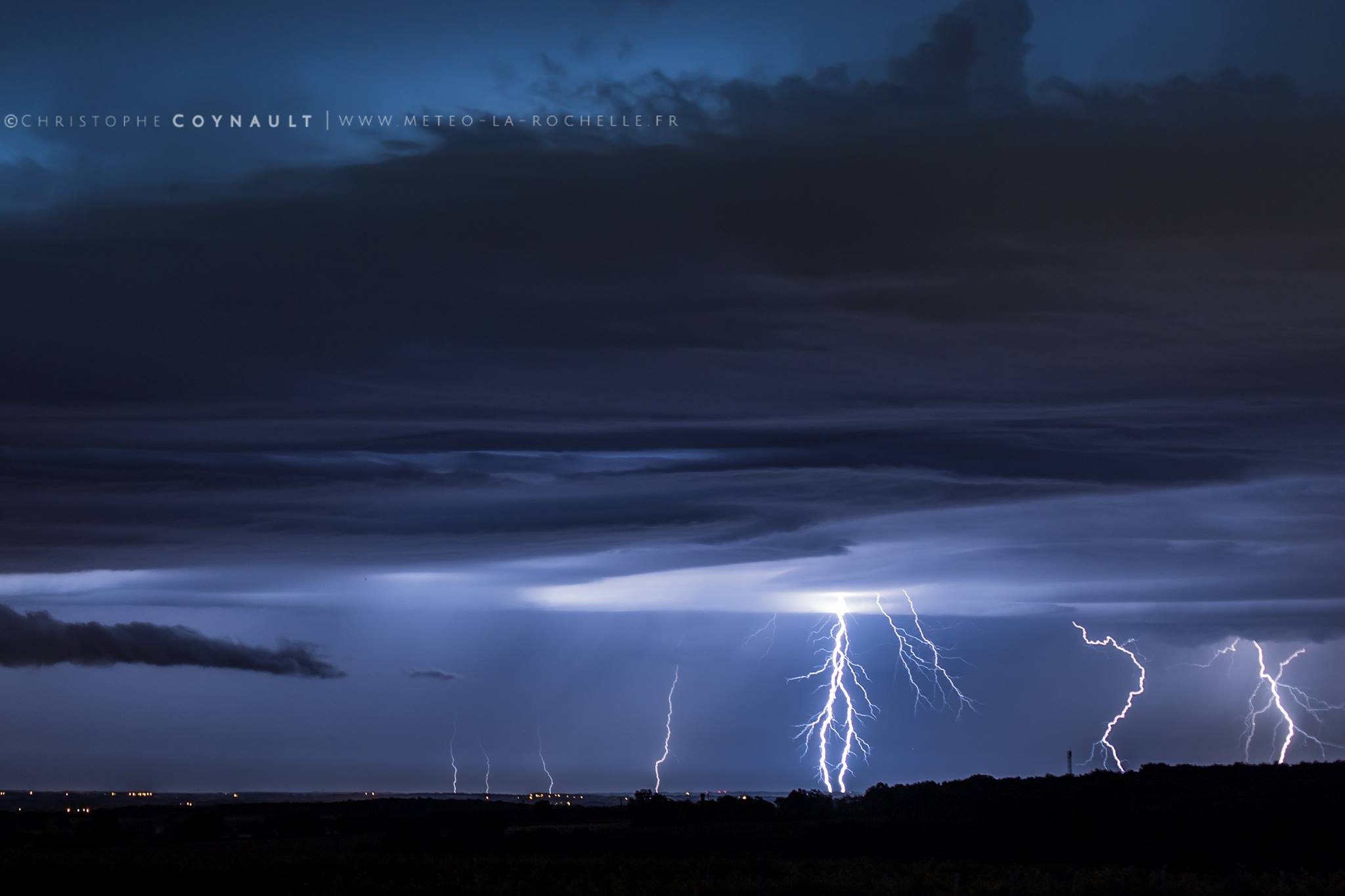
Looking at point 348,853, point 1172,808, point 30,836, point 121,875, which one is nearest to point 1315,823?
point 1172,808

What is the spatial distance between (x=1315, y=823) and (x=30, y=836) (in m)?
66.1

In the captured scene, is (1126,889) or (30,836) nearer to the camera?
(1126,889)

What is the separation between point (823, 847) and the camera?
6112cm

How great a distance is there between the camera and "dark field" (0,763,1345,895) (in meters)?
40.4

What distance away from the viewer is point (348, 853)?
5884 centimetres

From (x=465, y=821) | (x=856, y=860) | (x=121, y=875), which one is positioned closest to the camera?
(x=121, y=875)

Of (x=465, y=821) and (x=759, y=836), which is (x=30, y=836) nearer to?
(x=465, y=821)

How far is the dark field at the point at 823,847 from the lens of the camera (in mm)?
40375

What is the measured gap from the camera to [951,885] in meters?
37.8

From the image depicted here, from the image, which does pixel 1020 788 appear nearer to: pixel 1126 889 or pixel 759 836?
pixel 759 836

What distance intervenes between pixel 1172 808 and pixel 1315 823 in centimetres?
881

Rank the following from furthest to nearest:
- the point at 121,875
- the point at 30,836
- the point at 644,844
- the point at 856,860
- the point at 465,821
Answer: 1. the point at 465,821
2. the point at 30,836
3. the point at 644,844
4. the point at 856,860
5. the point at 121,875

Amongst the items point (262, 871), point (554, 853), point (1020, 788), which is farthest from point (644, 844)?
point (1020, 788)

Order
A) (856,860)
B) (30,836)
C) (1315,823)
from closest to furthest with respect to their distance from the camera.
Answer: (856,860) < (1315,823) < (30,836)
